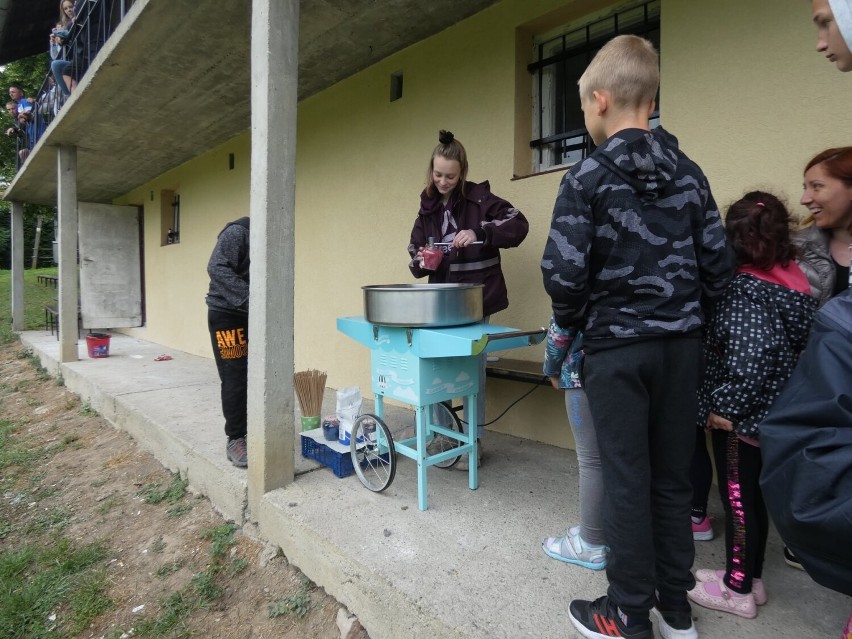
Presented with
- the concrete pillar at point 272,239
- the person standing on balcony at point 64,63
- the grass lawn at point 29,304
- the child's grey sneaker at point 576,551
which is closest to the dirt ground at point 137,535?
the concrete pillar at point 272,239

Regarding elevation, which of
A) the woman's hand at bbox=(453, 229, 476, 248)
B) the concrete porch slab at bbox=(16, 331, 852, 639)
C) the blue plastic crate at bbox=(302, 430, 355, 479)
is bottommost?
the concrete porch slab at bbox=(16, 331, 852, 639)

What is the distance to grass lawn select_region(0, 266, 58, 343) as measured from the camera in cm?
1172

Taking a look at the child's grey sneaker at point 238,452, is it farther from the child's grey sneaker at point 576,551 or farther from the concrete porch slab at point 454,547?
the child's grey sneaker at point 576,551

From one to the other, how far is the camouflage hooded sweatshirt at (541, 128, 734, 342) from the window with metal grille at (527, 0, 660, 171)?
204 cm

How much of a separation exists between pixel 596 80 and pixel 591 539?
1.61m

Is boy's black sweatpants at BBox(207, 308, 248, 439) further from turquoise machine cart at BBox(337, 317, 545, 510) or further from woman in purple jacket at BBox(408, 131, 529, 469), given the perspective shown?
woman in purple jacket at BBox(408, 131, 529, 469)

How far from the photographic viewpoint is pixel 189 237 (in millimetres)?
8234

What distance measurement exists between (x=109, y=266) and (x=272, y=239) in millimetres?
9003

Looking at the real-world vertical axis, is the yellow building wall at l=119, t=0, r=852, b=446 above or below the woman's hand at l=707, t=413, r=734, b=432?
above

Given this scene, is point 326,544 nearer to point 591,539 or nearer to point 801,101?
point 591,539

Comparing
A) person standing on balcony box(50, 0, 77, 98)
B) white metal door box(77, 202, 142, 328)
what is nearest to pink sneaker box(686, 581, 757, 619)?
person standing on balcony box(50, 0, 77, 98)

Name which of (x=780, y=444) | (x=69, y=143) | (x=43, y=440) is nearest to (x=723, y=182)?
(x=780, y=444)

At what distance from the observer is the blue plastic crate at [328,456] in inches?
111

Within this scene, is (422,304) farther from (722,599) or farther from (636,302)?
(722,599)
